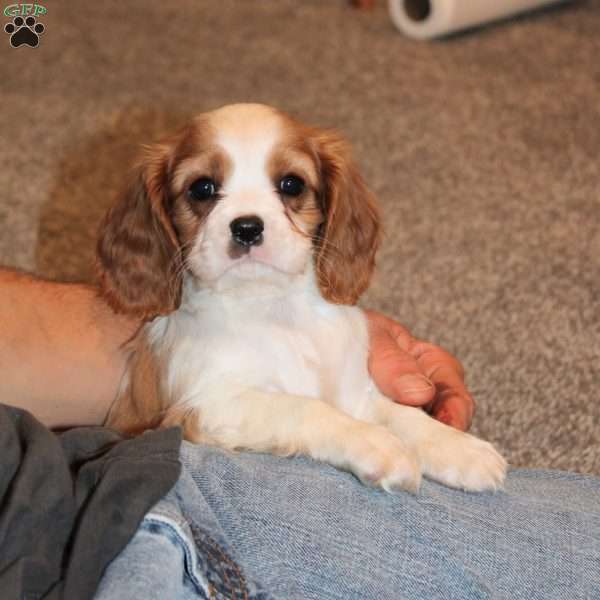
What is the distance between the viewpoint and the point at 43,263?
3.24 meters

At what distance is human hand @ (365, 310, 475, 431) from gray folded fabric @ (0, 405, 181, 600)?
2.63ft

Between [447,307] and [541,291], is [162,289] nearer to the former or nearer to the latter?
[447,307]

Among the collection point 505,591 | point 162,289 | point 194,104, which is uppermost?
point 194,104

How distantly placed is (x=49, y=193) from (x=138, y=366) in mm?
1649

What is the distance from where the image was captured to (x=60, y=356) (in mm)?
2250

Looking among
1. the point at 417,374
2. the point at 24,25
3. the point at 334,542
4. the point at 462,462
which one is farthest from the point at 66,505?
the point at 24,25

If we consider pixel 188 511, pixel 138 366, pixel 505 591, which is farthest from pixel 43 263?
pixel 505 591

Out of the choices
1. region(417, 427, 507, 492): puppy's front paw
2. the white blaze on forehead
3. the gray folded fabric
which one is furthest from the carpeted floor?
the gray folded fabric

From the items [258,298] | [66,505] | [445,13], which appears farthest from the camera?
[445,13]

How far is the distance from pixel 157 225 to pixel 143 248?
6cm

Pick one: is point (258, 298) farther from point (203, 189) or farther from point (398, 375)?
point (398, 375)

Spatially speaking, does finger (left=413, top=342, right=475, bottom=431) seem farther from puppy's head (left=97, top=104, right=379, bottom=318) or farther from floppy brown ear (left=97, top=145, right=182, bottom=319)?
floppy brown ear (left=97, top=145, right=182, bottom=319)

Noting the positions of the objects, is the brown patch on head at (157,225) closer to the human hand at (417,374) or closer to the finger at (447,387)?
the human hand at (417,374)

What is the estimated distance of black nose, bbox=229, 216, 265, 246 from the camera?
1.88 m
